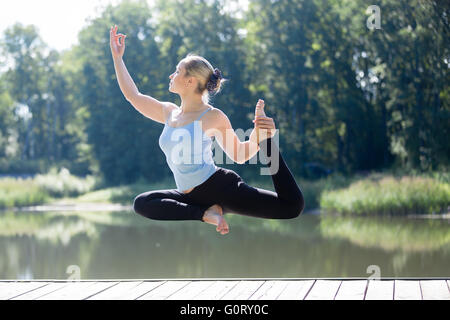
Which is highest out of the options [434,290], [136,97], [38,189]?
[136,97]

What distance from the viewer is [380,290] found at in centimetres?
370

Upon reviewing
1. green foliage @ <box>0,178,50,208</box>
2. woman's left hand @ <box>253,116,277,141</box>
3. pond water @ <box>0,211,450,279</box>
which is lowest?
pond water @ <box>0,211,450,279</box>

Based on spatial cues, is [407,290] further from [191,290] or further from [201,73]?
[201,73]

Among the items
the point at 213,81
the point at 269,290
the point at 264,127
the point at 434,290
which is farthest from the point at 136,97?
the point at 434,290

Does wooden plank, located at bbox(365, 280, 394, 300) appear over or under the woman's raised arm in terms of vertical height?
under

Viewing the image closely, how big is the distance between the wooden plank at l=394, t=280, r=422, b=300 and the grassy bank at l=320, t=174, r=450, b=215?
8.39 m

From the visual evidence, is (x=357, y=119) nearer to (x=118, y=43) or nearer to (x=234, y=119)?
(x=234, y=119)

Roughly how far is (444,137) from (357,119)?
3.35m

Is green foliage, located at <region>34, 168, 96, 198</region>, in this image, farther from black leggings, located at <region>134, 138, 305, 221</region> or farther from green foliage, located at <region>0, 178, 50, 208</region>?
black leggings, located at <region>134, 138, 305, 221</region>

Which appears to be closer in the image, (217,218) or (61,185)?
(217,218)

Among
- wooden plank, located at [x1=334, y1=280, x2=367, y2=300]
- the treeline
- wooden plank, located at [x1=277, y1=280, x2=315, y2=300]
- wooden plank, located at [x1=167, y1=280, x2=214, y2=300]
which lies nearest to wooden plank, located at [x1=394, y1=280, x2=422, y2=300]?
wooden plank, located at [x1=334, y1=280, x2=367, y2=300]

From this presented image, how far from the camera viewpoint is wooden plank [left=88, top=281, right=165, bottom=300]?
366cm

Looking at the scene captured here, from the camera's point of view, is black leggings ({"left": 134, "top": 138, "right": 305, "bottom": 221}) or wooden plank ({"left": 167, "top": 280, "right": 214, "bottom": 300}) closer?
black leggings ({"left": 134, "top": 138, "right": 305, "bottom": 221})

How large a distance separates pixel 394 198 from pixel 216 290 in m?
9.03
